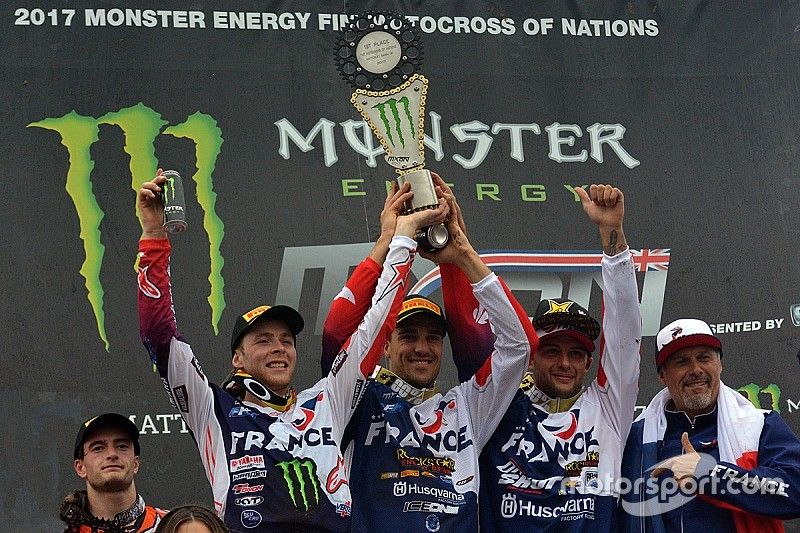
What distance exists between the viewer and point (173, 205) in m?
2.77

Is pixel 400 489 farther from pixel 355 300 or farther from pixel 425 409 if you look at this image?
pixel 355 300

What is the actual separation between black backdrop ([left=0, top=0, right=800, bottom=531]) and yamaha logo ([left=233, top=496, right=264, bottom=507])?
87 cm

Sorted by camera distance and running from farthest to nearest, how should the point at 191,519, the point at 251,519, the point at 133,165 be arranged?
the point at 133,165 → the point at 251,519 → the point at 191,519

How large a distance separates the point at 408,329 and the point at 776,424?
3.27ft

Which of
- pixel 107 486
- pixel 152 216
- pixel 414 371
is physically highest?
pixel 152 216

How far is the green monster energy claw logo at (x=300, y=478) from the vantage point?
8.99 feet

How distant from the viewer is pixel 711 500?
2.96 m

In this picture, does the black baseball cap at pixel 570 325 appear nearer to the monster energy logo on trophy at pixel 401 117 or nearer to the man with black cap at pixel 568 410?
the man with black cap at pixel 568 410

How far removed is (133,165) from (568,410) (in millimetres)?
1587

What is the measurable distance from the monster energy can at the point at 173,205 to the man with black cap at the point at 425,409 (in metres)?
0.51

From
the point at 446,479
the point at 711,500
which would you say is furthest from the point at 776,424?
the point at 446,479

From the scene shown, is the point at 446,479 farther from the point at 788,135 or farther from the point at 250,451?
the point at 788,135

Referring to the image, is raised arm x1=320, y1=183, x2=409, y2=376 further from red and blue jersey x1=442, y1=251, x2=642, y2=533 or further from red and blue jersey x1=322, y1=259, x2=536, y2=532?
red and blue jersey x1=442, y1=251, x2=642, y2=533

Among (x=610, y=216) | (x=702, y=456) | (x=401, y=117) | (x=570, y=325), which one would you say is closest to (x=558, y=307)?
(x=570, y=325)
